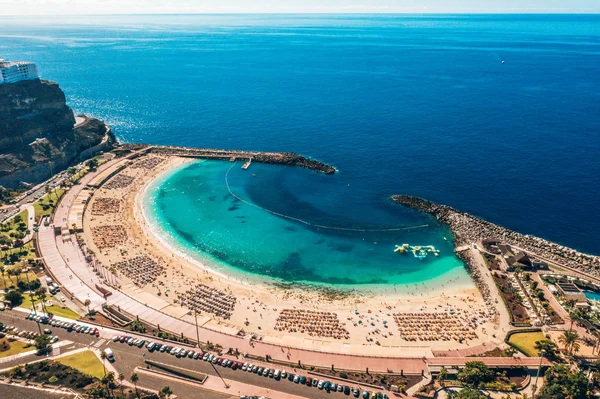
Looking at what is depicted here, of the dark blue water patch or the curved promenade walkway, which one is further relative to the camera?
the dark blue water patch

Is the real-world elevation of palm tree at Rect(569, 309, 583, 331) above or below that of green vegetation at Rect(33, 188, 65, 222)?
above

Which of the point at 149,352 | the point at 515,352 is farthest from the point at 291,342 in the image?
the point at 515,352

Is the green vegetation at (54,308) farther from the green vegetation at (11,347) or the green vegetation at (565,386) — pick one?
the green vegetation at (565,386)

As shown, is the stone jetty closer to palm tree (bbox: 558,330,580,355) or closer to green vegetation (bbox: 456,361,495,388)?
palm tree (bbox: 558,330,580,355)

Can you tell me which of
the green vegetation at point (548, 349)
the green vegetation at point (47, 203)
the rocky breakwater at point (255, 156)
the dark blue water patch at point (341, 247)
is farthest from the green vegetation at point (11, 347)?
the rocky breakwater at point (255, 156)

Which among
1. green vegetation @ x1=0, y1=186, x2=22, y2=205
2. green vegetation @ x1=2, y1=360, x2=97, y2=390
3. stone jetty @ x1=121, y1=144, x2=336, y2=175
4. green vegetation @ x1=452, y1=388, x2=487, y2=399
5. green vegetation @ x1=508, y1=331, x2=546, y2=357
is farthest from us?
stone jetty @ x1=121, y1=144, x2=336, y2=175

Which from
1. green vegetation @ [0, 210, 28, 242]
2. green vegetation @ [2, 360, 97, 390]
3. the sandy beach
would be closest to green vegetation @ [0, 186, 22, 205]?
green vegetation @ [0, 210, 28, 242]

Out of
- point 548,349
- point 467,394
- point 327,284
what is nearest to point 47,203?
point 327,284

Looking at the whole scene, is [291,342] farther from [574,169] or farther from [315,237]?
[574,169]
